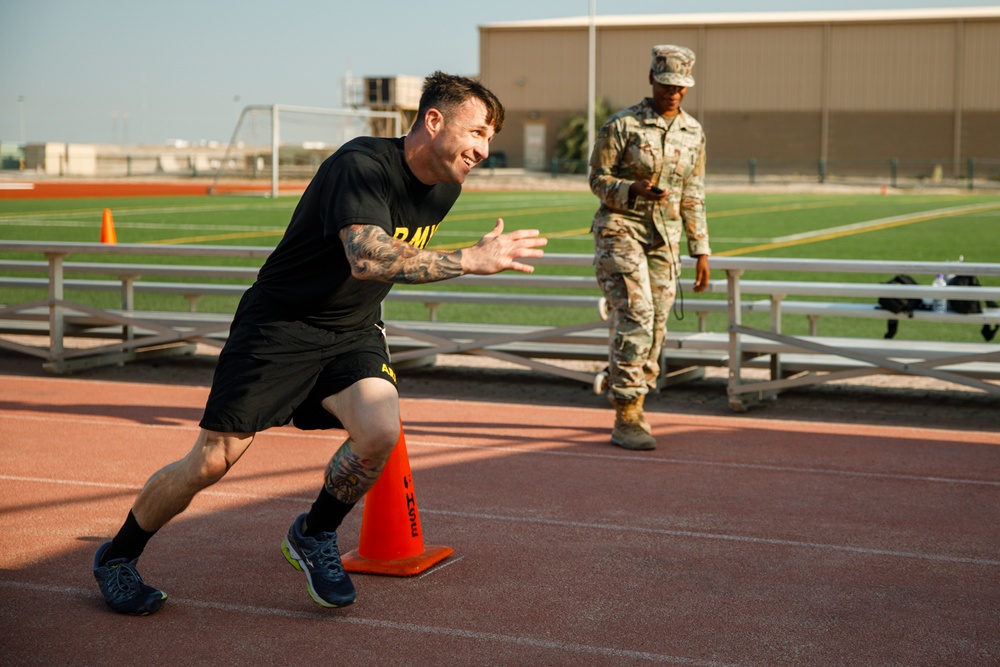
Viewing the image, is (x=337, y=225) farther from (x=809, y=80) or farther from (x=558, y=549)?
(x=809, y=80)

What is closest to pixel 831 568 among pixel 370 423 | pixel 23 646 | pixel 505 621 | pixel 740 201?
pixel 505 621

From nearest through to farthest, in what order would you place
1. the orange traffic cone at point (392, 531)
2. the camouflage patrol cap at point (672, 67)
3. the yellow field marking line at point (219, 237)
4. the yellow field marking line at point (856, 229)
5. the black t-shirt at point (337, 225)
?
the black t-shirt at point (337, 225) < the orange traffic cone at point (392, 531) < the camouflage patrol cap at point (672, 67) < the yellow field marking line at point (856, 229) < the yellow field marking line at point (219, 237)

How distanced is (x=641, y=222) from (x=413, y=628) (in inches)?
154

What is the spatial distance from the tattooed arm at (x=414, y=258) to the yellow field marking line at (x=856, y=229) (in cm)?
1464

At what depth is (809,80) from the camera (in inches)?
2413

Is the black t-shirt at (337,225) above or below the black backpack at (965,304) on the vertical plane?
above

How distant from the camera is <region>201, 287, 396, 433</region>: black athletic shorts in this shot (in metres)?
4.42

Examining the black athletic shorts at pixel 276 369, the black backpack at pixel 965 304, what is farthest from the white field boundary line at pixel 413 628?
the black backpack at pixel 965 304

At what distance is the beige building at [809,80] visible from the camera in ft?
193

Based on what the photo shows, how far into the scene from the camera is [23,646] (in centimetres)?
419

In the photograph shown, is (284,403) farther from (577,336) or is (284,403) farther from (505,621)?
(577,336)

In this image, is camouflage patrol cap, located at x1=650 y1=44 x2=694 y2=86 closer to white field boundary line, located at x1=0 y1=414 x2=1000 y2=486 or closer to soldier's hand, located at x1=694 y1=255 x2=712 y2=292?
soldier's hand, located at x1=694 y1=255 x2=712 y2=292

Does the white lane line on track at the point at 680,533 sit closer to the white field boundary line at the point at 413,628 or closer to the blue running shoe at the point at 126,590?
the white field boundary line at the point at 413,628

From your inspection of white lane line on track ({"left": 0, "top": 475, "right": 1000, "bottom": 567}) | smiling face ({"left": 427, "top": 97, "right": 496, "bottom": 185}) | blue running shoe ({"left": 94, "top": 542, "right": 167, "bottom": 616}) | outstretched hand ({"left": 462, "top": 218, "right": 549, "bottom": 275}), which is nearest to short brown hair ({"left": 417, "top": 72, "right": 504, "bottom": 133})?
smiling face ({"left": 427, "top": 97, "right": 496, "bottom": 185})
